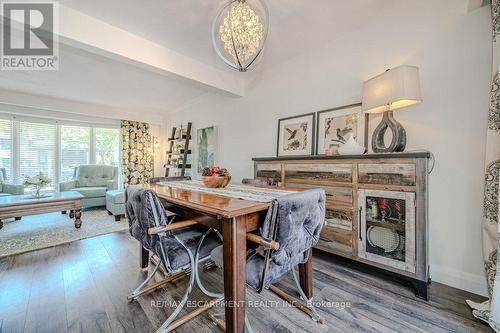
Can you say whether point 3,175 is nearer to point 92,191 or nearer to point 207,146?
point 92,191

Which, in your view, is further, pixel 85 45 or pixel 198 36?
pixel 198 36

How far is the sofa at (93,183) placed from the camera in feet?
14.5

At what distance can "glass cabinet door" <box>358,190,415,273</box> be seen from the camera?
1.66 metres

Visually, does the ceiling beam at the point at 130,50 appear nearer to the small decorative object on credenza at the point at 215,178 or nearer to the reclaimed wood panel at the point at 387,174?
the small decorative object on credenza at the point at 215,178

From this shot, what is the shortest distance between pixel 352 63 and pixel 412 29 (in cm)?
57

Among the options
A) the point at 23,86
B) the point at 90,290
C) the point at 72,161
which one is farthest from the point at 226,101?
the point at 72,161

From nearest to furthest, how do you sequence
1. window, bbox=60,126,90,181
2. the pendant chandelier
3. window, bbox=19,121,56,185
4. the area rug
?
the pendant chandelier → the area rug → window, bbox=19,121,56,185 → window, bbox=60,126,90,181

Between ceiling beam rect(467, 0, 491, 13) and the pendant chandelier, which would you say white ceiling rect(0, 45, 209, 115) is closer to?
the pendant chandelier

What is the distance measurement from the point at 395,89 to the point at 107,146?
21.2ft

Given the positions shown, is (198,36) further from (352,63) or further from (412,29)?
(412,29)

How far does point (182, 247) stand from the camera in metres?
1.42

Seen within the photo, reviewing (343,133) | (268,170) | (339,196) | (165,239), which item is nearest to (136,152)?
(268,170)

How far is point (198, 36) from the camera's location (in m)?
2.48

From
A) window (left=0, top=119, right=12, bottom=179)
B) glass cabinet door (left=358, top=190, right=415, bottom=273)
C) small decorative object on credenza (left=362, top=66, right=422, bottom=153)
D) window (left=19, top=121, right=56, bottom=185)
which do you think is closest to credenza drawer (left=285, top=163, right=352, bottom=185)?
glass cabinet door (left=358, top=190, right=415, bottom=273)
